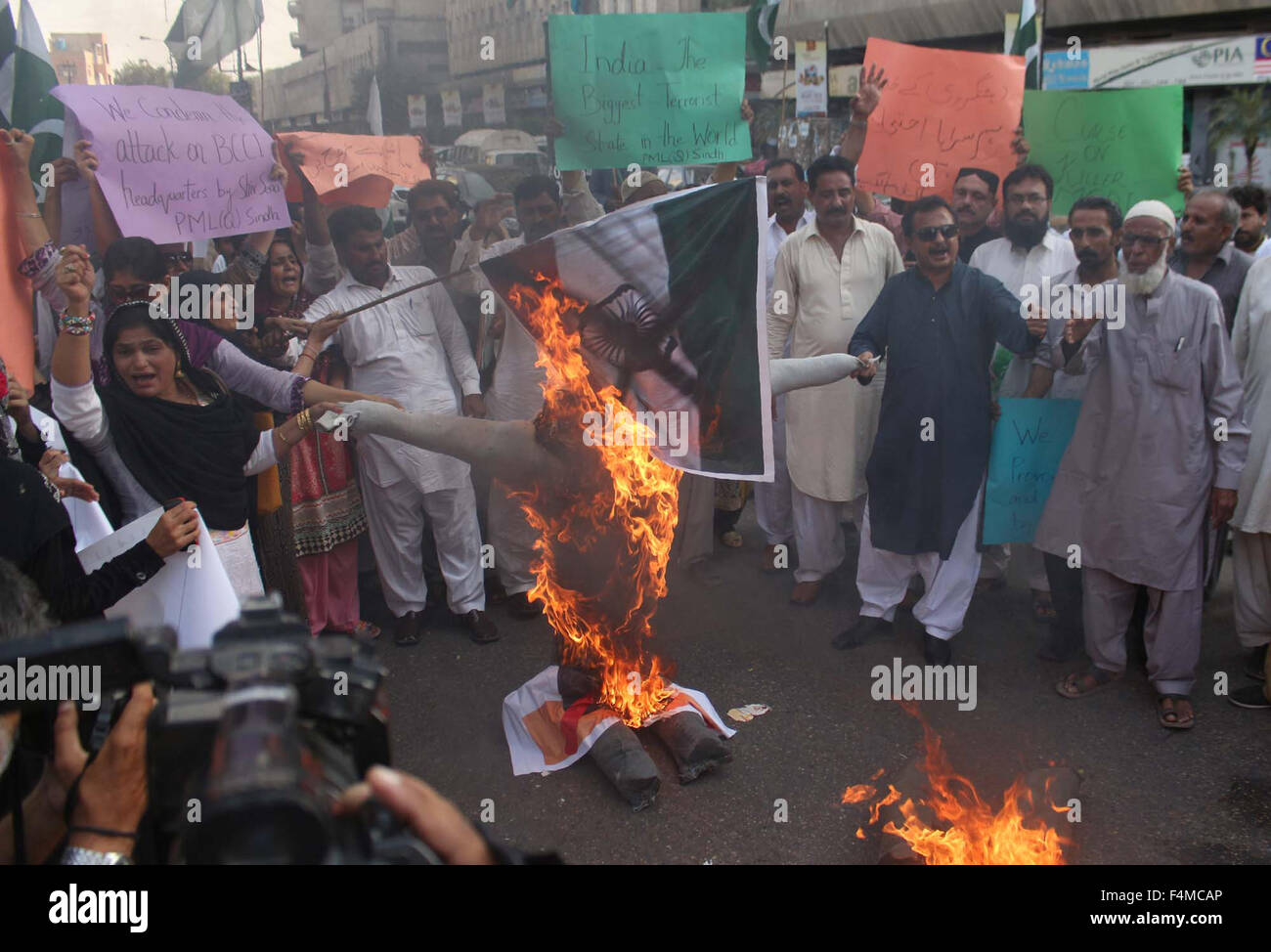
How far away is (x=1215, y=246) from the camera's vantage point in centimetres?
497

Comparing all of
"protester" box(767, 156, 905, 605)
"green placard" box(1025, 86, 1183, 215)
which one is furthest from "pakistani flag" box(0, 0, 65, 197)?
"green placard" box(1025, 86, 1183, 215)

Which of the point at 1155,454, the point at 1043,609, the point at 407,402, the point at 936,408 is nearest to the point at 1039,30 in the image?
the point at 936,408

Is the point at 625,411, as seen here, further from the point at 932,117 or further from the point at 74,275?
the point at 932,117

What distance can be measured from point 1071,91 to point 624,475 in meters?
4.17

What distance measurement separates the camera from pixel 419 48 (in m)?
28.4

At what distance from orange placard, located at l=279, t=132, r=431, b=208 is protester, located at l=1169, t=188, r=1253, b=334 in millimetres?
4396

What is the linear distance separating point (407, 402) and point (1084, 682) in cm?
370

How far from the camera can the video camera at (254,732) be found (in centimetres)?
90

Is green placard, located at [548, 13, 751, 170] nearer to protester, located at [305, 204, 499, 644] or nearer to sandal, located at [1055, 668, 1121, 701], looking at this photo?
protester, located at [305, 204, 499, 644]

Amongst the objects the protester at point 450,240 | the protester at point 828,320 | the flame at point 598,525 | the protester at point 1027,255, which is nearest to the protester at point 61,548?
the flame at point 598,525

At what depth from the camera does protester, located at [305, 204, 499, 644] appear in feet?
17.3
